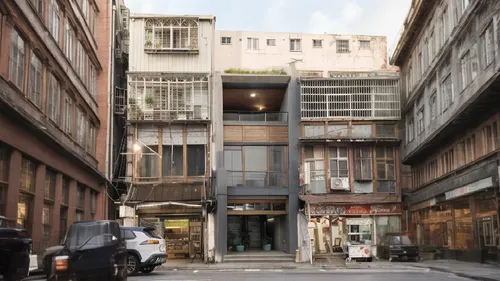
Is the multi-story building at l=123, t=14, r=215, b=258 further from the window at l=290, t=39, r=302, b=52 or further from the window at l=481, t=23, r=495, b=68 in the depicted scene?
the window at l=481, t=23, r=495, b=68

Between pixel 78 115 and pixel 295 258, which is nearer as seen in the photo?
pixel 78 115

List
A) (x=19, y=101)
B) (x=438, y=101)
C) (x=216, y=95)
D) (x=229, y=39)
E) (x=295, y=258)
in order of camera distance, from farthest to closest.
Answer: (x=229, y=39) → (x=216, y=95) → (x=295, y=258) → (x=438, y=101) → (x=19, y=101)

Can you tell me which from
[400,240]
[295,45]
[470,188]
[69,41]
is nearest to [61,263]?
[69,41]

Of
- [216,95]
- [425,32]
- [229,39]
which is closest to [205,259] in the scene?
[216,95]

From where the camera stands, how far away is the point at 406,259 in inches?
1217

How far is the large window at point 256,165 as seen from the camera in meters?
35.2

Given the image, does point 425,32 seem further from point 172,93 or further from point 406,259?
point 172,93

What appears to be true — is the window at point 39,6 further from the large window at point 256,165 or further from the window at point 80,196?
the large window at point 256,165

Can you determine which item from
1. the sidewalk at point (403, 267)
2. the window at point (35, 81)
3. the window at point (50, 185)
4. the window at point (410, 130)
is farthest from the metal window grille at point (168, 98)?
the window at point (410, 130)

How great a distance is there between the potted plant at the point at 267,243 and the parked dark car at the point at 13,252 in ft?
79.9

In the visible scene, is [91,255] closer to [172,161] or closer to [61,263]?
[61,263]

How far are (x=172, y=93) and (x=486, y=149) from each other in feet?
60.4

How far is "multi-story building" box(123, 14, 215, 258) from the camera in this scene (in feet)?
113

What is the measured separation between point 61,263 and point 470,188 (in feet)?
58.5
